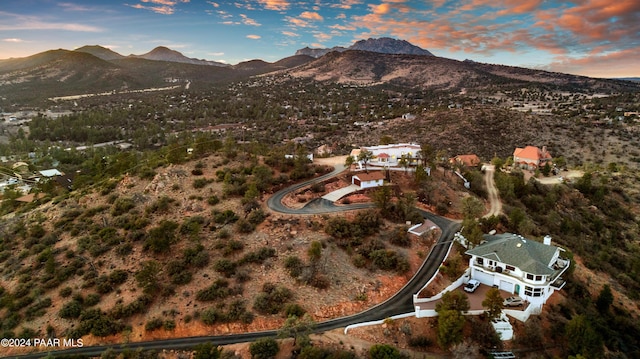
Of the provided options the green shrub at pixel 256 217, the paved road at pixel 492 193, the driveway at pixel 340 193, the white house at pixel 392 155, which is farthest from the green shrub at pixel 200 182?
the paved road at pixel 492 193

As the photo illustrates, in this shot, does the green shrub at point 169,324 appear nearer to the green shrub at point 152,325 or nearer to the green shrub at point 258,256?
the green shrub at point 152,325

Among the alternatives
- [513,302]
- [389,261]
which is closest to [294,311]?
[389,261]

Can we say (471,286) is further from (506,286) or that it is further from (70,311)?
(70,311)

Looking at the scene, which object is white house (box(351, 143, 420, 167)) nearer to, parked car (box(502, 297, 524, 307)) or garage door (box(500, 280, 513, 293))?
garage door (box(500, 280, 513, 293))

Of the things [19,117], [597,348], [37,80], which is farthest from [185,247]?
[37,80]

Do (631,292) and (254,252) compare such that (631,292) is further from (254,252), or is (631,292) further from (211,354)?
(211,354)

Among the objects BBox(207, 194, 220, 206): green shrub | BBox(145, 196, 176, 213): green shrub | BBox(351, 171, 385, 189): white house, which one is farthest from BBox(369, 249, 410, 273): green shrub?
BBox(145, 196, 176, 213): green shrub
